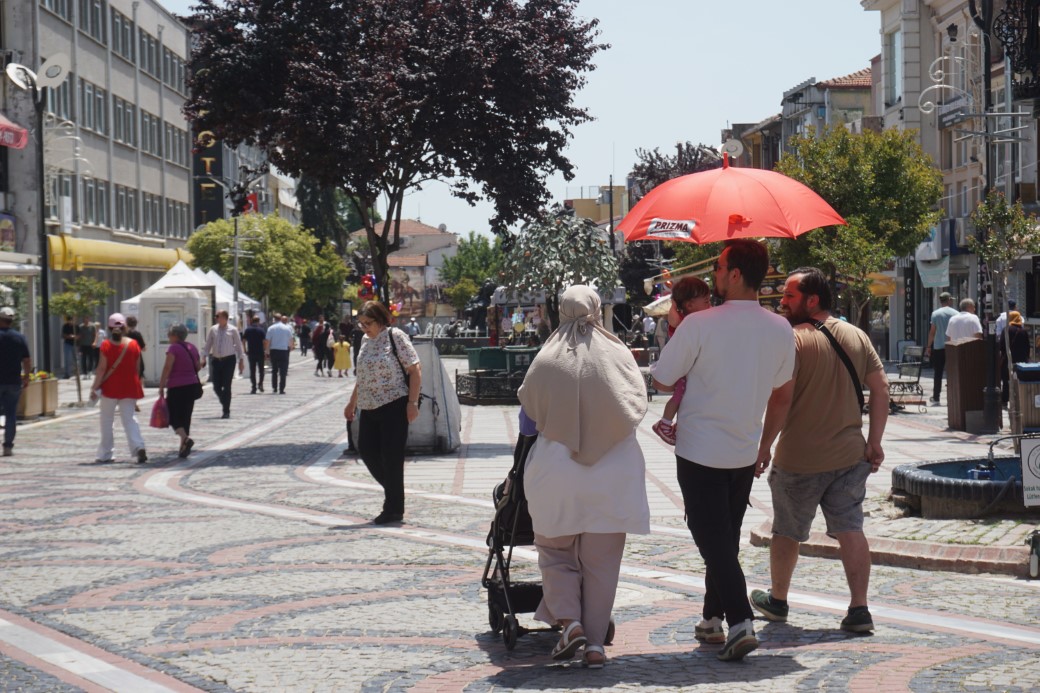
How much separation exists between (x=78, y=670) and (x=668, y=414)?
2.77 meters

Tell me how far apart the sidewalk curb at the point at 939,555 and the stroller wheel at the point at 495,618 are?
2.17 m

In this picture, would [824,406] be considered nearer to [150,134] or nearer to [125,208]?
[125,208]

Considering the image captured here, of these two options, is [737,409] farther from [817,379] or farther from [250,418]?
[250,418]

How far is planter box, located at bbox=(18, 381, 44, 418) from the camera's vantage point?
24609 millimetres

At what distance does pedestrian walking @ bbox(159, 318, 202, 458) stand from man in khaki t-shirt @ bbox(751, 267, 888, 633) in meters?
11.9

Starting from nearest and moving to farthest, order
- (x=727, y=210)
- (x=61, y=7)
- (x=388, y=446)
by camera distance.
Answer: (x=727, y=210) → (x=388, y=446) → (x=61, y=7)

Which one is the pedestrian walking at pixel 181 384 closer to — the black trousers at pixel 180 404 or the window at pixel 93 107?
the black trousers at pixel 180 404

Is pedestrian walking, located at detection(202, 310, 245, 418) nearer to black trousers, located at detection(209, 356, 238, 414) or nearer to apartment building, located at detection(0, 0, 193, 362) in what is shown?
black trousers, located at detection(209, 356, 238, 414)

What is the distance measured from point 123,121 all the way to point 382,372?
46.9 m

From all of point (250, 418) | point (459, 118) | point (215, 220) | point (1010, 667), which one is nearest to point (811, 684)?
point (1010, 667)

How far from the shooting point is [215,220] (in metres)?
72.9

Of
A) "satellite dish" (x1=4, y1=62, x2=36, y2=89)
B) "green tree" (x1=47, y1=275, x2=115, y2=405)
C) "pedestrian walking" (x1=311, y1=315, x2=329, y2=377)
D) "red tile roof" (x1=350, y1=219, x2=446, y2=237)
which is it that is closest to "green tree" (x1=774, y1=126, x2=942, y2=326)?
"pedestrian walking" (x1=311, y1=315, x2=329, y2=377)

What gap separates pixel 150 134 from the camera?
60656 millimetres

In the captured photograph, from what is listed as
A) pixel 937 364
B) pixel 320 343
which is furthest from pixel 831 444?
pixel 320 343
